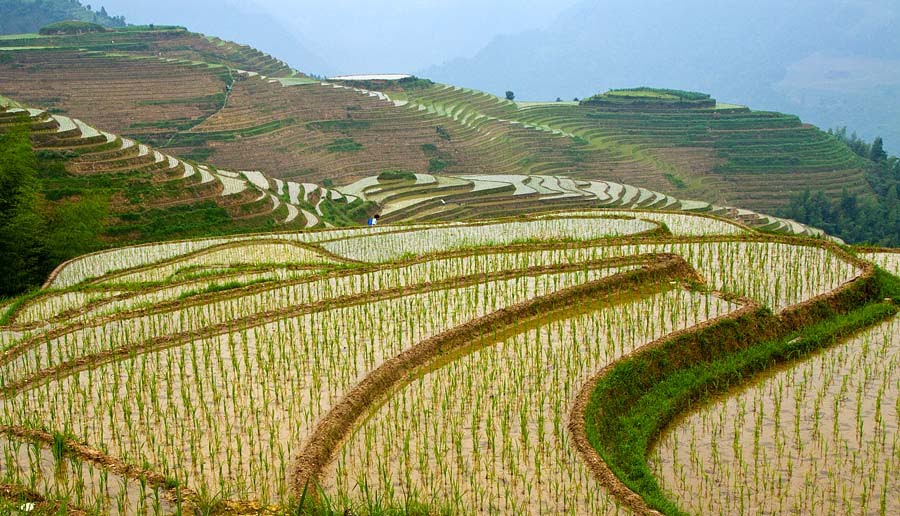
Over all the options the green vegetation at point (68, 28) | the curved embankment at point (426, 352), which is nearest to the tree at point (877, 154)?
the green vegetation at point (68, 28)

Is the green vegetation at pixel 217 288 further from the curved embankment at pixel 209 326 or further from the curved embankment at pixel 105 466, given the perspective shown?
the curved embankment at pixel 105 466

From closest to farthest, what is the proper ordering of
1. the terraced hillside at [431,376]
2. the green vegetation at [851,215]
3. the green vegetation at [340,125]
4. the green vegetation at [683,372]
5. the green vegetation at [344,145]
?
the terraced hillside at [431,376]
the green vegetation at [683,372]
the green vegetation at [851,215]
the green vegetation at [344,145]
the green vegetation at [340,125]

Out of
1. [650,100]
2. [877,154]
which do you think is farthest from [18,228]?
[877,154]

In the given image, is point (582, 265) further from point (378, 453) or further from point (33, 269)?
point (33, 269)

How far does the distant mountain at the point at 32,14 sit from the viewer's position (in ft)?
247

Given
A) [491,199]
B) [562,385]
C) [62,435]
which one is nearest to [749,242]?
[562,385]

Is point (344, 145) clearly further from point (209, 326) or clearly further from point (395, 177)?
point (209, 326)

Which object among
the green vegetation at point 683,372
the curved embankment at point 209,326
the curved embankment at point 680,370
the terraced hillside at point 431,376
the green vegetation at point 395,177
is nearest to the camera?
the terraced hillside at point 431,376

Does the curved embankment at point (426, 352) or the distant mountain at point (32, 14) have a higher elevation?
the distant mountain at point (32, 14)

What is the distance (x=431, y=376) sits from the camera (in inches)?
292

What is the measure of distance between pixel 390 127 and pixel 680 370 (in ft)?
133

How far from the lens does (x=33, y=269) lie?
16.5 meters

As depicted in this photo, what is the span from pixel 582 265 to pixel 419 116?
39.9 meters

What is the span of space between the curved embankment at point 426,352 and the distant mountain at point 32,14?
78.0 meters
